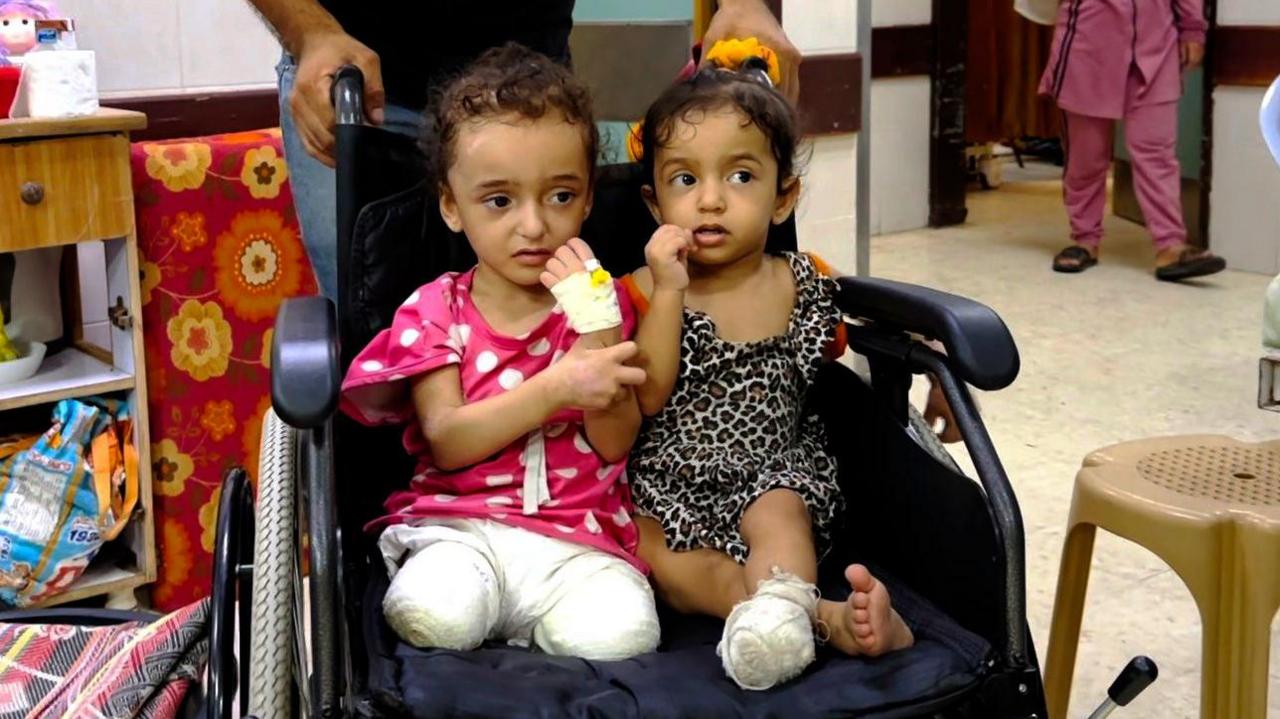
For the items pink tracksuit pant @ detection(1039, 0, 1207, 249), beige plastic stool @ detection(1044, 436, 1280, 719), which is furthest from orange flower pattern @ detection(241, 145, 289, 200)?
pink tracksuit pant @ detection(1039, 0, 1207, 249)

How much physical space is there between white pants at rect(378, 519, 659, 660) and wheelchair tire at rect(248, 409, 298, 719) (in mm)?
98

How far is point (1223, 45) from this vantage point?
201 inches

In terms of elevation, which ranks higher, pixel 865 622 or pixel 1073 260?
pixel 865 622

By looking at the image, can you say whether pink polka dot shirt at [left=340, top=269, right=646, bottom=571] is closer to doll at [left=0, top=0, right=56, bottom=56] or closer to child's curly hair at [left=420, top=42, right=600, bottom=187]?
child's curly hair at [left=420, top=42, right=600, bottom=187]

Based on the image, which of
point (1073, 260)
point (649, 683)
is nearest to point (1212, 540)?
point (649, 683)

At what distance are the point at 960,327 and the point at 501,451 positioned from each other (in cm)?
49

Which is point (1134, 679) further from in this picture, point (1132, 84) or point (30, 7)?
point (1132, 84)

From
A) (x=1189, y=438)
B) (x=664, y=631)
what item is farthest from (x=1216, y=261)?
(x=664, y=631)

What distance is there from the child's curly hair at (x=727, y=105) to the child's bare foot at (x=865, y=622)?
20.9 inches

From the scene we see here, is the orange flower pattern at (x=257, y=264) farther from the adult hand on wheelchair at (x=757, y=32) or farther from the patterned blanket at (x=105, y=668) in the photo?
the adult hand on wheelchair at (x=757, y=32)

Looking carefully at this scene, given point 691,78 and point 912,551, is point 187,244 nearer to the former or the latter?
point 691,78

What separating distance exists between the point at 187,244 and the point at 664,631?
1524 millimetres

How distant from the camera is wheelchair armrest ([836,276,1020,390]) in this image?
143 cm

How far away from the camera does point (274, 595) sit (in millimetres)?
1338
